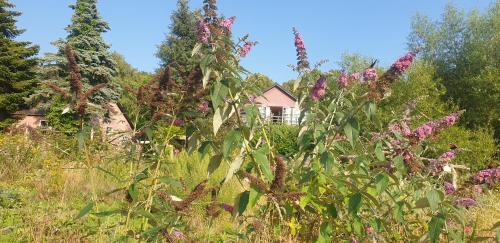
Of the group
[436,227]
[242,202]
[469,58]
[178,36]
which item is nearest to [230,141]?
[242,202]

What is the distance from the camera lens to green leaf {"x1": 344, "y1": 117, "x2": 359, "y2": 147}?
2.00 meters

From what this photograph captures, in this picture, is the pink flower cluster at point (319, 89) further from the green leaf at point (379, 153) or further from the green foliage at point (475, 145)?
the green foliage at point (475, 145)

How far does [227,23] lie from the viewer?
7.24 ft

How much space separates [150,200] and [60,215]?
2.31m

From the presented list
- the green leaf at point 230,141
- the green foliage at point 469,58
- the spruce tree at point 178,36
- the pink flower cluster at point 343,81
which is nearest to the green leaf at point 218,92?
the green leaf at point 230,141

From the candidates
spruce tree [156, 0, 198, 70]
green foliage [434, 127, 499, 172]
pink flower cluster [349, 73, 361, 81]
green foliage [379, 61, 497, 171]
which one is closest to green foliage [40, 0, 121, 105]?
spruce tree [156, 0, 198, 70]

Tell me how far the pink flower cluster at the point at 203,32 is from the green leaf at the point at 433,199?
118 cm

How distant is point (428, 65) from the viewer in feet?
69.6

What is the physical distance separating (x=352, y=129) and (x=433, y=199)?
1.44 ft

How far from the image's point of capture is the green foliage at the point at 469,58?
18.6 metres

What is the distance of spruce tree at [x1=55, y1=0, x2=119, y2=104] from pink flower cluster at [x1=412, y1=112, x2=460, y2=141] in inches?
954

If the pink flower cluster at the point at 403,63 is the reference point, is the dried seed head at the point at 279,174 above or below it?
below

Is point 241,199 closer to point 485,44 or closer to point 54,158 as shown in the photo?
point 54,158

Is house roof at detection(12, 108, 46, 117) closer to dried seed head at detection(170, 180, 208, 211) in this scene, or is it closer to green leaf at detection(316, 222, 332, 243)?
green leaf at detection(316, 222, 332, 243)
